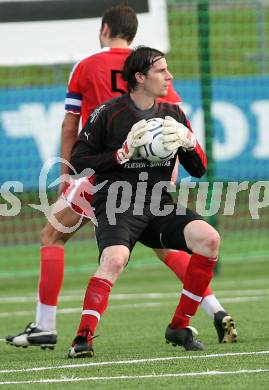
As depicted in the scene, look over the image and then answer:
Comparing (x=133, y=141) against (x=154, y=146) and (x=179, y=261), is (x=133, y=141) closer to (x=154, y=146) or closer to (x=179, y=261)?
(x=154, y=146)

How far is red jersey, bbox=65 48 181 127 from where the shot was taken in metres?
7.93

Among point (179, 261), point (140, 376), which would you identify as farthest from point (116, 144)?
point (140, 376)

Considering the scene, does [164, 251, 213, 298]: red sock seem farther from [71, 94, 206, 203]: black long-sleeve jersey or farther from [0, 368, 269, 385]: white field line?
[0, 368, 269, 385]: white field line

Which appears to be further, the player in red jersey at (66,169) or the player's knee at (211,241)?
the player in red jersey at (66,169)

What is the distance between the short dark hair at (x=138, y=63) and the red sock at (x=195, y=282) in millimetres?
1111

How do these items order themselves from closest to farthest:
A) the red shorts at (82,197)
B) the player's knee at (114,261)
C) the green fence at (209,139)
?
the player's knee at (114,261), the red shorts at (82,197), the green fence at (209,139)

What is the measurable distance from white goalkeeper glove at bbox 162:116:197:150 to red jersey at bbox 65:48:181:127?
2.84 ft

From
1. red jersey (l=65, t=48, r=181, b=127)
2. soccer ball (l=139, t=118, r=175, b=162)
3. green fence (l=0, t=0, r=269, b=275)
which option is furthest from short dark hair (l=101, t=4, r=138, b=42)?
green fence (l=0, t=0, r=269, b=275)

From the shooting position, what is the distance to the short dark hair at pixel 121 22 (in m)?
7.96

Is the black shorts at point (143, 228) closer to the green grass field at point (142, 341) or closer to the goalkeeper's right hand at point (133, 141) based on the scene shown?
the goalkeeper's right hand at point (133, 141)

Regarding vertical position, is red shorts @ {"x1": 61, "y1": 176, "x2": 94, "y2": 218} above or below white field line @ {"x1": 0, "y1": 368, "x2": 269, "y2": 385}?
above

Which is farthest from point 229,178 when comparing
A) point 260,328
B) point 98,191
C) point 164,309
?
point 98,191

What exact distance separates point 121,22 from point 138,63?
784 millimetres

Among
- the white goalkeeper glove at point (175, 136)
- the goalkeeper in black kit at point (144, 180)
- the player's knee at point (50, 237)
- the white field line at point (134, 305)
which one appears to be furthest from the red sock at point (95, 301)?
the white field line at point (134, 305)
